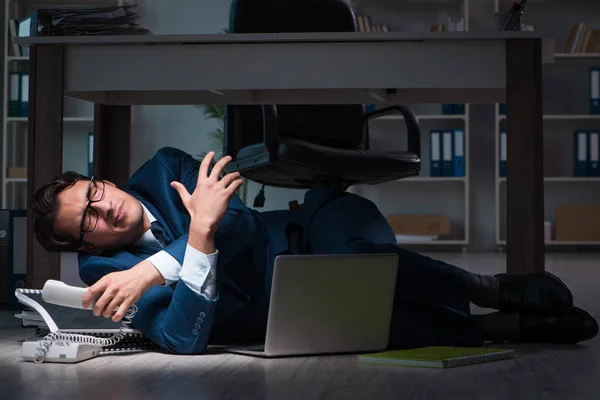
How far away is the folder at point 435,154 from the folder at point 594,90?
40.5 inches

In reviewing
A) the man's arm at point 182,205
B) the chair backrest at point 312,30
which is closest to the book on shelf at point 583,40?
the chair backrest at point 312,30

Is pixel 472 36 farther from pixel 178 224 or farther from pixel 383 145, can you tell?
pixel 383 145

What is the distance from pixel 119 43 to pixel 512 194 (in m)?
1.01

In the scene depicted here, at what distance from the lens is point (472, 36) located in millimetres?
2066

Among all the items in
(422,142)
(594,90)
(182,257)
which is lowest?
(182,257)

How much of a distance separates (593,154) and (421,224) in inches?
47.2

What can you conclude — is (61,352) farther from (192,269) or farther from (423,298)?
(423,298)

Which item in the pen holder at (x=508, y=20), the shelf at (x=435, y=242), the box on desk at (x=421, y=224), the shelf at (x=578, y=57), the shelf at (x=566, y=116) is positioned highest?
the shelf at (x=578, y=57)

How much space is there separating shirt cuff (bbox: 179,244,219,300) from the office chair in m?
1.23

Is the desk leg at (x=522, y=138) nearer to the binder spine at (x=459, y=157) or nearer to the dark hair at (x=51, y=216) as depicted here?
the dark hair at (x=51, y=216)

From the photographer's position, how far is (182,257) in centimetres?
165

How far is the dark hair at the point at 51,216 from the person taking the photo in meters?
1.71

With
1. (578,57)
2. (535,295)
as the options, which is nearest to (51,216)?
(535,295)

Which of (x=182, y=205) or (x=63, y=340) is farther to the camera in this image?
(x=182, y=205)
